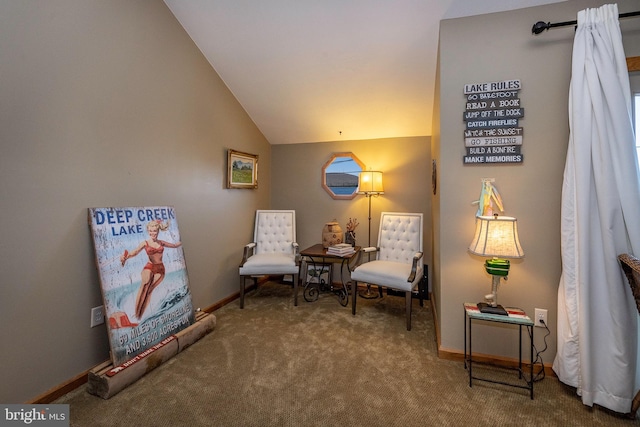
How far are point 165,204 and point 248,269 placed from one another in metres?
1.08

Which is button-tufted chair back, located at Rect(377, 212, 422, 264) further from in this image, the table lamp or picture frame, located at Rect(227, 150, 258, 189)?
picture frame, located at Rect(227, 150, 258, 189)

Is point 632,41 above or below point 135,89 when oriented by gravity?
above

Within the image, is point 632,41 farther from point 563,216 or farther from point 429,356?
point 429,356

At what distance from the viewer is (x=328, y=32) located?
246 cm

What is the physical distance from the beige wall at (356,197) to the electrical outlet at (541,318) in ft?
5.31

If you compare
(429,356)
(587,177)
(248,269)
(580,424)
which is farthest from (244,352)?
(587,177)

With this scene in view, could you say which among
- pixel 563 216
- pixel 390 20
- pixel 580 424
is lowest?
pixel 580 424

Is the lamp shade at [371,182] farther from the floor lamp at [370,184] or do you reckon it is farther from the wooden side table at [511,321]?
the wooden side table at [511,321]

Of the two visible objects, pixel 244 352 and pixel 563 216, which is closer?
pixel 563 216

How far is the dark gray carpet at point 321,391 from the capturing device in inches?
60.3

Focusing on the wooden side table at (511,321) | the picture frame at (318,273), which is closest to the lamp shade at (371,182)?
the picture frame at (318,273)

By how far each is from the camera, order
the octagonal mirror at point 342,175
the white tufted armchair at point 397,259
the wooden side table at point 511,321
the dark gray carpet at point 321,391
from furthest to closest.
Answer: the octagonal mirror at point 342,175
the white tufted armchair at point 397,259
the wooden side table at point 511,321
the dark gray carpet at point 321,391

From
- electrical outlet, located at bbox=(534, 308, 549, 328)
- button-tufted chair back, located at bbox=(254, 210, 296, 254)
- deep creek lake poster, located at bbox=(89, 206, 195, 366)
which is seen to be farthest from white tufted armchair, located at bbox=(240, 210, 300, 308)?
electrical outlet, located at bbox=(534, 308, 549, 328)

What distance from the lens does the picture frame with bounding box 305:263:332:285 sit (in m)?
3.82
